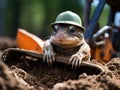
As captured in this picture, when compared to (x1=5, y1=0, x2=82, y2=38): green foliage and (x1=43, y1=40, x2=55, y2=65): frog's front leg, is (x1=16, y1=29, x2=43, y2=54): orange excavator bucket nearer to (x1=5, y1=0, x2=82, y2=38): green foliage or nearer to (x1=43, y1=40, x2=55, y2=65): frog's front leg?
(x1=43, y1=40, x2=55, y2=65): frog's front leg

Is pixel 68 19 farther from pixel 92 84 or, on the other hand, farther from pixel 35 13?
pixel 35 13

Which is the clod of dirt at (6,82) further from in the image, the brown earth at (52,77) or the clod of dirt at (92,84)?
the clod of dirt at (92,84)

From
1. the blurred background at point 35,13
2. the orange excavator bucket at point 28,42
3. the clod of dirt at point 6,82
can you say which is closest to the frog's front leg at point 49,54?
the clod of dirt at point 6,82

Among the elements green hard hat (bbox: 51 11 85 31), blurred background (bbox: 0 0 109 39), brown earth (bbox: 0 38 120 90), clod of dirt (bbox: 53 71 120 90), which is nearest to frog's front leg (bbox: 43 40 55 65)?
brown earth (bbox: 0 38 120 90)

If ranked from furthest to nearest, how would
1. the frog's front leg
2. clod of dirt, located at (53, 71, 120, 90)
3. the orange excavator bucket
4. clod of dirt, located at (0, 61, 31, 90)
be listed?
the orange excavator bucket, the frog's front leg, clod of dirt, located at (53, 71, 120, 90), clod of dirt, located at (0, 61, 31, 90)

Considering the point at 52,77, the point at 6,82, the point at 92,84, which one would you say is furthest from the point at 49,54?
the point at 6,82

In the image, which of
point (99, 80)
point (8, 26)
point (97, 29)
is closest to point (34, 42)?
point (97, 29)

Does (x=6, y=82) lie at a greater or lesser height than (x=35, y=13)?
lesser
